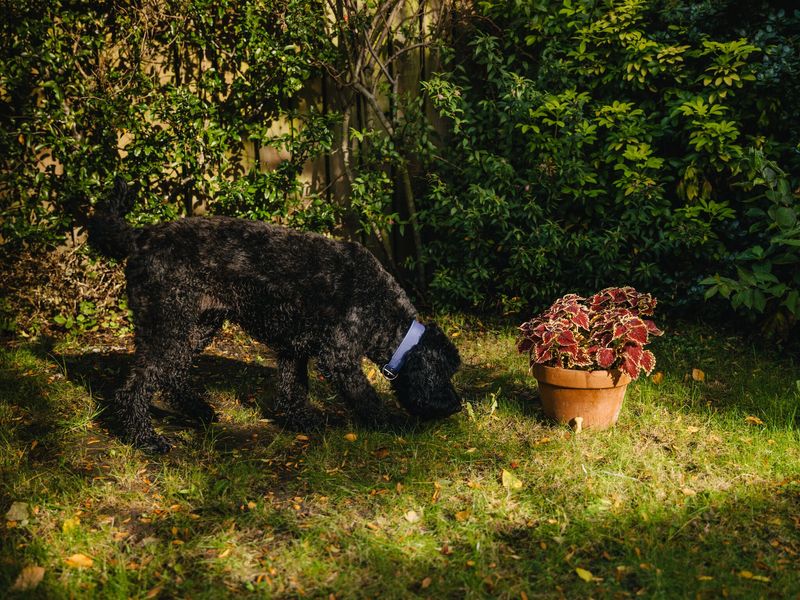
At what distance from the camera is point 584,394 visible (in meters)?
3.62

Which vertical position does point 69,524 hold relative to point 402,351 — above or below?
below

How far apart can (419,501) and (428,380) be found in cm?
81

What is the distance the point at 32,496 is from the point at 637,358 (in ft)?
9.49

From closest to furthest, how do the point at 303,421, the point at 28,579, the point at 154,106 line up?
the point at 28,579 < the point at 303,421 < the point at 154,106

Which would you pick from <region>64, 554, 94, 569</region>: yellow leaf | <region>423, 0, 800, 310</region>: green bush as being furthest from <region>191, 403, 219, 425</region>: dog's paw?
<region>423, 0, 800, 310</region>: green bush

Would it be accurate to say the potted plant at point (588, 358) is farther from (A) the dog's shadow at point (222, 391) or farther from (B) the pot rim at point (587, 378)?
(A) the dog's shadow at point (222, 391)

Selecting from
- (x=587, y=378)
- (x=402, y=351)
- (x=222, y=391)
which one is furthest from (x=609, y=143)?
(x=222, y=391)

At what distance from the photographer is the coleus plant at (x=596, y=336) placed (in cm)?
354

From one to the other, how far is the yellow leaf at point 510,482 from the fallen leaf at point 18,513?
79.5 inches

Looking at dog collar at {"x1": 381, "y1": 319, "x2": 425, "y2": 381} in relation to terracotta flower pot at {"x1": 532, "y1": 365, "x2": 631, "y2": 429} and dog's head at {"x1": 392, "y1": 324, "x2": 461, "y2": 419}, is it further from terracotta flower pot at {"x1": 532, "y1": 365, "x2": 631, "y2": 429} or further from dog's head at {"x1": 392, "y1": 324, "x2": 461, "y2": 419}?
terracotta flower pot at {"x1": 532, "y1": 365, "x2": 631, "y2": 429}

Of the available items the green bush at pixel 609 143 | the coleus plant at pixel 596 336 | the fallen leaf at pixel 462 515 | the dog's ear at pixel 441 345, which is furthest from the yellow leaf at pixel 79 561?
the green bush at pixel 609 143

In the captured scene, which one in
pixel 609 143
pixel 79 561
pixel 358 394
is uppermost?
pixel 609 143

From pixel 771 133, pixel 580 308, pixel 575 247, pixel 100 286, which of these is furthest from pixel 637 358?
pixel 100 286

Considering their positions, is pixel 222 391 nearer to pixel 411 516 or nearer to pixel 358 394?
pixel 358 394
